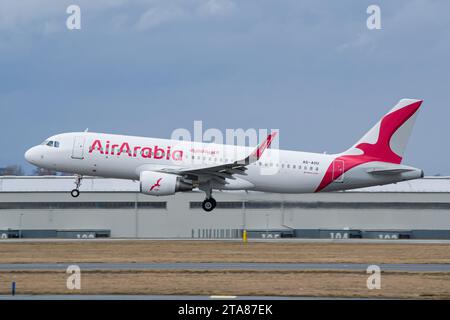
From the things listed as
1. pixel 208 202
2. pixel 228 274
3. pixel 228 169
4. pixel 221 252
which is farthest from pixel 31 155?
pixel 228 274

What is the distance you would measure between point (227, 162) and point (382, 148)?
10.4 m

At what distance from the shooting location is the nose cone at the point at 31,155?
51541 millimetres

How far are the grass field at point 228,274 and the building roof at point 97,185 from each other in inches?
1201

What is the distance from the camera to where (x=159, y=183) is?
48.9 meters

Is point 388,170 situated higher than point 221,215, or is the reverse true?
point 388,170

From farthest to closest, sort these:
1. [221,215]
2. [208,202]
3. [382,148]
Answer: [221,215]
[382,148]
[208,202]

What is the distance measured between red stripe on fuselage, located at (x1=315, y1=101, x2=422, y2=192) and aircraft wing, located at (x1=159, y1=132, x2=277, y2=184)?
5.99 meters

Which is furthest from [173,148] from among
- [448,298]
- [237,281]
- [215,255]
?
[448,298]

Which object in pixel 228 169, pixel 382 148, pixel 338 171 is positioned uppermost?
pixel 382 148

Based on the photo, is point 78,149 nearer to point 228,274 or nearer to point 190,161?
point 190,161

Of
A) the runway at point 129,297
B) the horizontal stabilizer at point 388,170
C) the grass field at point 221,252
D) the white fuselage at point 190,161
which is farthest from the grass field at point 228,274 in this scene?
the horizontal stabilizer at point 388,170

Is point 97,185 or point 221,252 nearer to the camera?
point 221,252

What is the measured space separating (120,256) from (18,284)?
43.4ft
